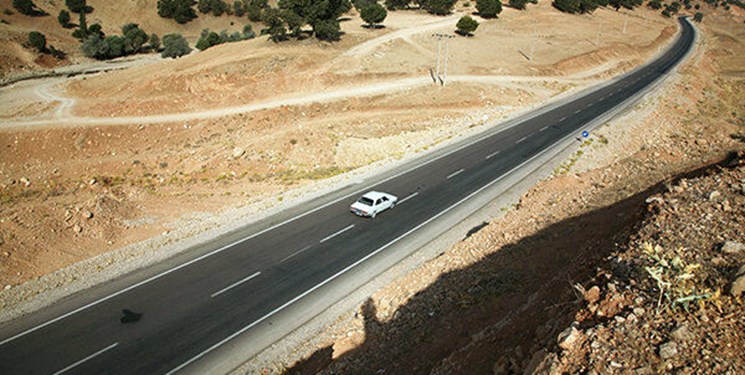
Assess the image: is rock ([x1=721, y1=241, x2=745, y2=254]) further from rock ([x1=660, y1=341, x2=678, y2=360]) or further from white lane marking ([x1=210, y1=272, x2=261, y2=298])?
white lane marking ([x1=210, y1=272, x2=261, y2=298])

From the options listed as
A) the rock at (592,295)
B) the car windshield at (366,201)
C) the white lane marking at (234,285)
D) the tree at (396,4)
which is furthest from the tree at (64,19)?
the rock at (592,295)

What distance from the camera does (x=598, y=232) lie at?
1811 cm

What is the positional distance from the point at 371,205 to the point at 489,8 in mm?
88913

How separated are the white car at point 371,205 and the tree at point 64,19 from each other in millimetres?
101321

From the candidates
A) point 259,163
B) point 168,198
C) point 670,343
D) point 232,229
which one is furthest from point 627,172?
point 168,198

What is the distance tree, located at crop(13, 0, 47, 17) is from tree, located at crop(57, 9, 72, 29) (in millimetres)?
4122

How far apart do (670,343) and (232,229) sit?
70.4ft

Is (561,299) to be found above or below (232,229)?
above

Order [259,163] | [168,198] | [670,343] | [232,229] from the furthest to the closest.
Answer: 1. [259,163]
2. [168,198]
3. [232,229]
4. [670,343]

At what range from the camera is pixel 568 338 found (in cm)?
940


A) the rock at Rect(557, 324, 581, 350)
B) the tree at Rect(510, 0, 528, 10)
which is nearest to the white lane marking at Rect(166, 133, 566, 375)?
the rock at Rect(557, 324, 581, 350)

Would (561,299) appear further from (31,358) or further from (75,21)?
(75,21)

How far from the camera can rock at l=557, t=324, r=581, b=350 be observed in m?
→ 9.32

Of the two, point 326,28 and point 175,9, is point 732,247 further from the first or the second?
point 175,9
